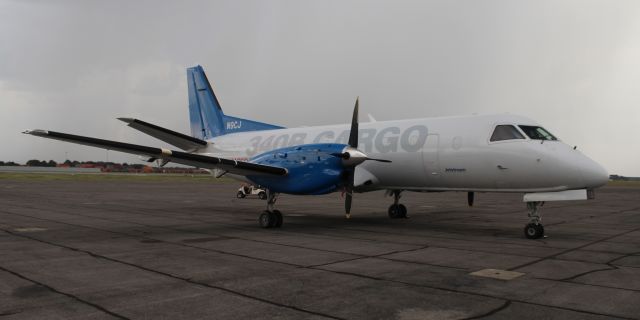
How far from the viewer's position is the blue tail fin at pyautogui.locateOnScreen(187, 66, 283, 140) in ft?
72.4

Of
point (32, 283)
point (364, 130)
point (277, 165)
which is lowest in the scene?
point (32, 283)

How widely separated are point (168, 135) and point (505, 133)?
1276cm

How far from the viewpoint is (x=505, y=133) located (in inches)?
505

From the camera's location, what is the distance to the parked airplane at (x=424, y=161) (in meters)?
11.7

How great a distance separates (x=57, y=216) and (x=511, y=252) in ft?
49.7

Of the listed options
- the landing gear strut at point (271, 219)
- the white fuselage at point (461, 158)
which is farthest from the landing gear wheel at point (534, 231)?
the landing gear strut at point (271, 219)

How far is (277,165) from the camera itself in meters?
14.1

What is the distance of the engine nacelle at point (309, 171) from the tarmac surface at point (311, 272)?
51.7 inches

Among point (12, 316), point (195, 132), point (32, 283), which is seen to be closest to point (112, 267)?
point (32, 283)

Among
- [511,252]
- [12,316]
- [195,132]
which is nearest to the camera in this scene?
[12,316]

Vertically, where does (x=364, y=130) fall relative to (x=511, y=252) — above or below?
above

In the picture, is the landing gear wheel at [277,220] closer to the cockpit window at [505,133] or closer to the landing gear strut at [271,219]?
the landing gear strut at [271,219]

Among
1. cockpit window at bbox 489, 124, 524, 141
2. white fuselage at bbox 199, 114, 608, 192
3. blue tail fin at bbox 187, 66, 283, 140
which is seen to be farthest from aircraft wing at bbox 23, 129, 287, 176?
blue tail fin at bbox 187, 66, 283, 140

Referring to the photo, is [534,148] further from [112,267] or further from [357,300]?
[112,267]
